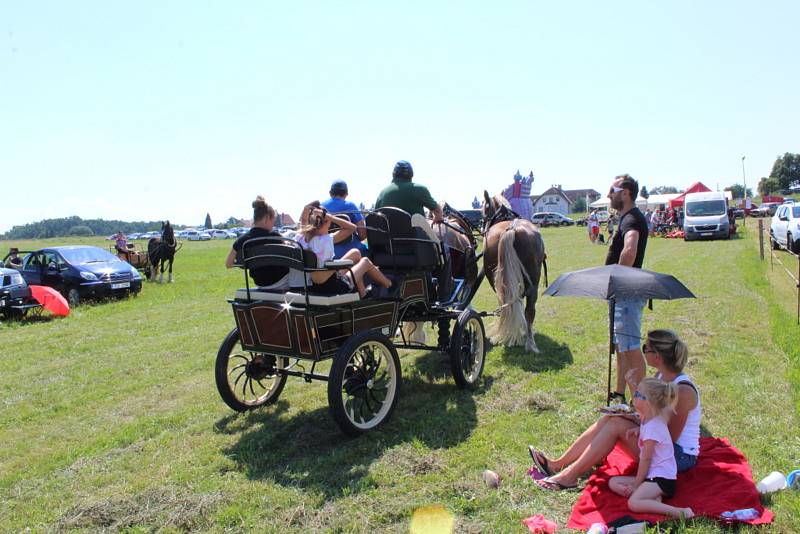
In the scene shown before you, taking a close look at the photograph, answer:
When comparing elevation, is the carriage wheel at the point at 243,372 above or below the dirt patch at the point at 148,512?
above

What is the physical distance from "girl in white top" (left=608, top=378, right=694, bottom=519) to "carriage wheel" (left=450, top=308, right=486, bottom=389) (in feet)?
7.04

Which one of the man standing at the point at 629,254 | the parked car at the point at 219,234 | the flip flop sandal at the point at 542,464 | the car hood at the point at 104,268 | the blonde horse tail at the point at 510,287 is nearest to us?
the flip flop sandal at the point at 542,464

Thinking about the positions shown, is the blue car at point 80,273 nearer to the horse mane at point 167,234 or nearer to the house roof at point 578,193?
the horse mane at point 167,234

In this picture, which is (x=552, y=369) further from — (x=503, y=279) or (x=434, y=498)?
(x=434, y=498)

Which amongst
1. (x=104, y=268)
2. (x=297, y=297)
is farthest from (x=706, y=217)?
(x=297, y=297)

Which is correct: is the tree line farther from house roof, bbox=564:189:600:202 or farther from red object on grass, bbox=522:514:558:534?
red object on grass, bbox=522:514:558:534

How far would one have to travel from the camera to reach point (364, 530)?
3064mm

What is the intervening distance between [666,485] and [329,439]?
242 cm

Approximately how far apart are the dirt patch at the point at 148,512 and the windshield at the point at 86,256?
455 inches

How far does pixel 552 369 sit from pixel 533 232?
1.80 meters

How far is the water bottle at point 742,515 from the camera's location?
288 centimetres

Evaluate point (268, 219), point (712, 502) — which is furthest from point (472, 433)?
point (268, 219)

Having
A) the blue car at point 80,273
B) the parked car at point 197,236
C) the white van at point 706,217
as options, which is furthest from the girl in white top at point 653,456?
the parked car at point 197,236

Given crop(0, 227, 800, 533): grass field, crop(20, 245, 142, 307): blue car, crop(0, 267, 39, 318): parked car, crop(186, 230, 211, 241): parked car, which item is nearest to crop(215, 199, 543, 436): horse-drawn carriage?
crop(0, 227, 800, 533): grass field
